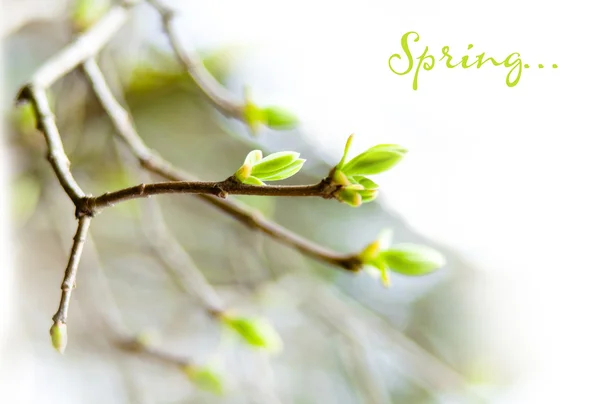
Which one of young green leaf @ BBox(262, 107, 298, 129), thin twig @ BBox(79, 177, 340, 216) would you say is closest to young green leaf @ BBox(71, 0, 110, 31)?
young green leaf @ BBox(262, 107, 298, 129)

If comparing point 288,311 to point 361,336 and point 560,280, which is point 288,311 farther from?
point 560,280

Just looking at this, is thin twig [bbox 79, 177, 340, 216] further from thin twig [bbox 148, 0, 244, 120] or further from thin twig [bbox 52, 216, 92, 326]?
thin twig [bbox 148, 0, 244, 120]

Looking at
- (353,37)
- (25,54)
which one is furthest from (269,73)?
(25,54)

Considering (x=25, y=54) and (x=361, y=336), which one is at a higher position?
(x=25, y=54)

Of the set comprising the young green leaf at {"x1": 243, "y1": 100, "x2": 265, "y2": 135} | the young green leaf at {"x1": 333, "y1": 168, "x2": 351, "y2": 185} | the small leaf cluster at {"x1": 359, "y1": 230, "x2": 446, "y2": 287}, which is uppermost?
the young green leaf at {"x1": 333, "y1": 168, "x2": 351, "y2": 185}

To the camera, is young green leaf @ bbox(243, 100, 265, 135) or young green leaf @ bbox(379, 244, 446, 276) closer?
young green leaf @ bbox(379, 244, 446, 276)

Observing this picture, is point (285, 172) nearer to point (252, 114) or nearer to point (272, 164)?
point (272, 164)
